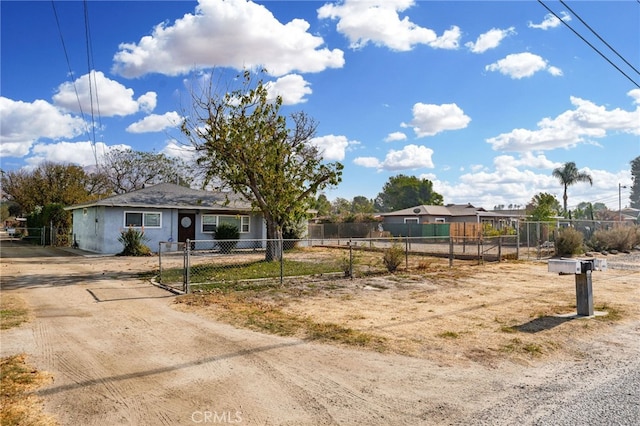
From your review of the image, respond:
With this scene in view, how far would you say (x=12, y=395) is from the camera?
163 inches

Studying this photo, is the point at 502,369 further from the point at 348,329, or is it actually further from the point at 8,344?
the point at 8,344

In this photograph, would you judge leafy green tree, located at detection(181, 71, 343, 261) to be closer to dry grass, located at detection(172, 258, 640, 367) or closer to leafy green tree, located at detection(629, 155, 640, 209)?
dry grass, located at detection(172, 258, 640, 367)

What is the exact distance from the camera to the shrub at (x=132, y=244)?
21.1m

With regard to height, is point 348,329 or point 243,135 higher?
point 243,135

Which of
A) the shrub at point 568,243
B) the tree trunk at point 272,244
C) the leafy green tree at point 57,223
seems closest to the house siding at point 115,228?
the leafy green tree at point 57,223

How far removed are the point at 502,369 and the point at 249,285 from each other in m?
7.38

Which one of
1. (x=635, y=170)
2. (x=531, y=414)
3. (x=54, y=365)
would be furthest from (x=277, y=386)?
(x=635, y=170)

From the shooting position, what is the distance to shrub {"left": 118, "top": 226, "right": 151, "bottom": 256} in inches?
832

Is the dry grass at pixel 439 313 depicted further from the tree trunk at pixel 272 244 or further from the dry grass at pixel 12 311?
the tree trunk at pixel 272 244

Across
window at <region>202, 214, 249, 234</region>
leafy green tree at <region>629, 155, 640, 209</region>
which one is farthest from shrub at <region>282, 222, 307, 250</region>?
leafy green tree at <region>629, 155, 640, 209</region>

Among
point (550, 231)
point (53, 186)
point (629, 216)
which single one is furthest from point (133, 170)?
point (629, 216)

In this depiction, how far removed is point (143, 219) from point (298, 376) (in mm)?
20260

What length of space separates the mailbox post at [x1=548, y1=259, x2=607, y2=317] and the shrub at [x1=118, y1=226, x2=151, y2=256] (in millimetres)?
18804

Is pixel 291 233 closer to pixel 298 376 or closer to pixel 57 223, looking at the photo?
pixel 57 223
